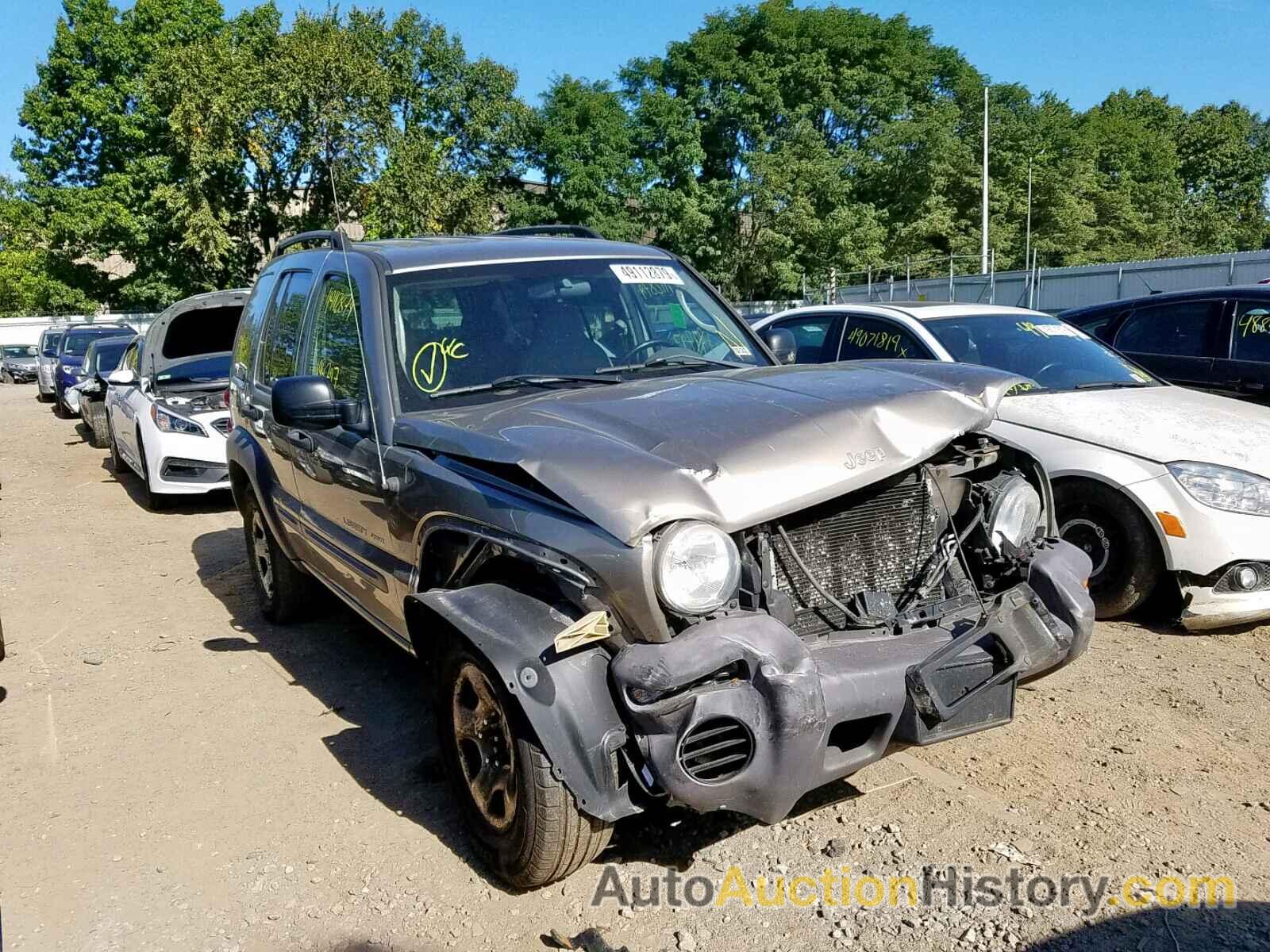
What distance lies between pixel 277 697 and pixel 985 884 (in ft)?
11.1

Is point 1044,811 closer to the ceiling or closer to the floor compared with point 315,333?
closer to the floor

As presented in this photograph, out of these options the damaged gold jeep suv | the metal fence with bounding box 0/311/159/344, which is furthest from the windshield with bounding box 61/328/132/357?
the damaged gold jeep suv

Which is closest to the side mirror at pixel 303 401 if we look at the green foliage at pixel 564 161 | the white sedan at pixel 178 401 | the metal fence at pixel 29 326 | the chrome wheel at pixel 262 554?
the chrome wheel at pixel 262 554

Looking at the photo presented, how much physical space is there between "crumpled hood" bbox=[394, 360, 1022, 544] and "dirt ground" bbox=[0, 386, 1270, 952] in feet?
4.21

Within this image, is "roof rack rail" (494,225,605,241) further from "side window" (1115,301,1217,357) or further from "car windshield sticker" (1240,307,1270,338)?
"car windshield sticker" (1240,307,1270,338)

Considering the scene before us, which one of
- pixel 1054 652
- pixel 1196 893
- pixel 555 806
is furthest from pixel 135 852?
pixel 1196 893

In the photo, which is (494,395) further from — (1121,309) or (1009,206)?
(1009,206)

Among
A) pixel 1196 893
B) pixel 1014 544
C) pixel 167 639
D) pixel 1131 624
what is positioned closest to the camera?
pixel 1196 893

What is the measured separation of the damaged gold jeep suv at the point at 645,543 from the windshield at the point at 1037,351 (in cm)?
276

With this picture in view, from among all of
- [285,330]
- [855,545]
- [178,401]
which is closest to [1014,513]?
[855,545]

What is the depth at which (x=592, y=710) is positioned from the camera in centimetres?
276

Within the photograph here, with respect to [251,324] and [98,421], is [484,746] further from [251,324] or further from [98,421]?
[98,421]

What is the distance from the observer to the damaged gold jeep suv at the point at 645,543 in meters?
2.69

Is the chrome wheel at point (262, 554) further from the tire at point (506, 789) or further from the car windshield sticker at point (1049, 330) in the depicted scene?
the car windshield sticker at point (1049, 330)
